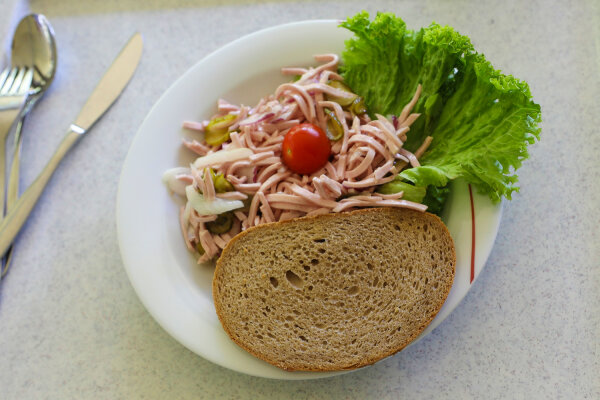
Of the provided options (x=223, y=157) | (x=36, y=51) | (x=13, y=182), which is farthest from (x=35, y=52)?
(x=223, y=157)

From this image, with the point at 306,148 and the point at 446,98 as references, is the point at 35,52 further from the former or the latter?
the point at 446,98

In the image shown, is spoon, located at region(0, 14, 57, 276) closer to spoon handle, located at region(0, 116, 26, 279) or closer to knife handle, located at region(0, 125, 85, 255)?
spoon handle, located at region(0, 116, 26, 279)

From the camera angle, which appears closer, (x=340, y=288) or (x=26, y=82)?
(x=340, y=288)

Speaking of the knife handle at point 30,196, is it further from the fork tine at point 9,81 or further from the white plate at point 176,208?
the white plate at point 176,208

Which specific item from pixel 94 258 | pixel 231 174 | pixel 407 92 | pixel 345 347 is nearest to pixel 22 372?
pixel 94 258

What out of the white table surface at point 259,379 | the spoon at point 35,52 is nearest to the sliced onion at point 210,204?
the white table surface at point 259,379

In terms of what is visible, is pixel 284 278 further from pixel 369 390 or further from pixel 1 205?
pixel 1 205
